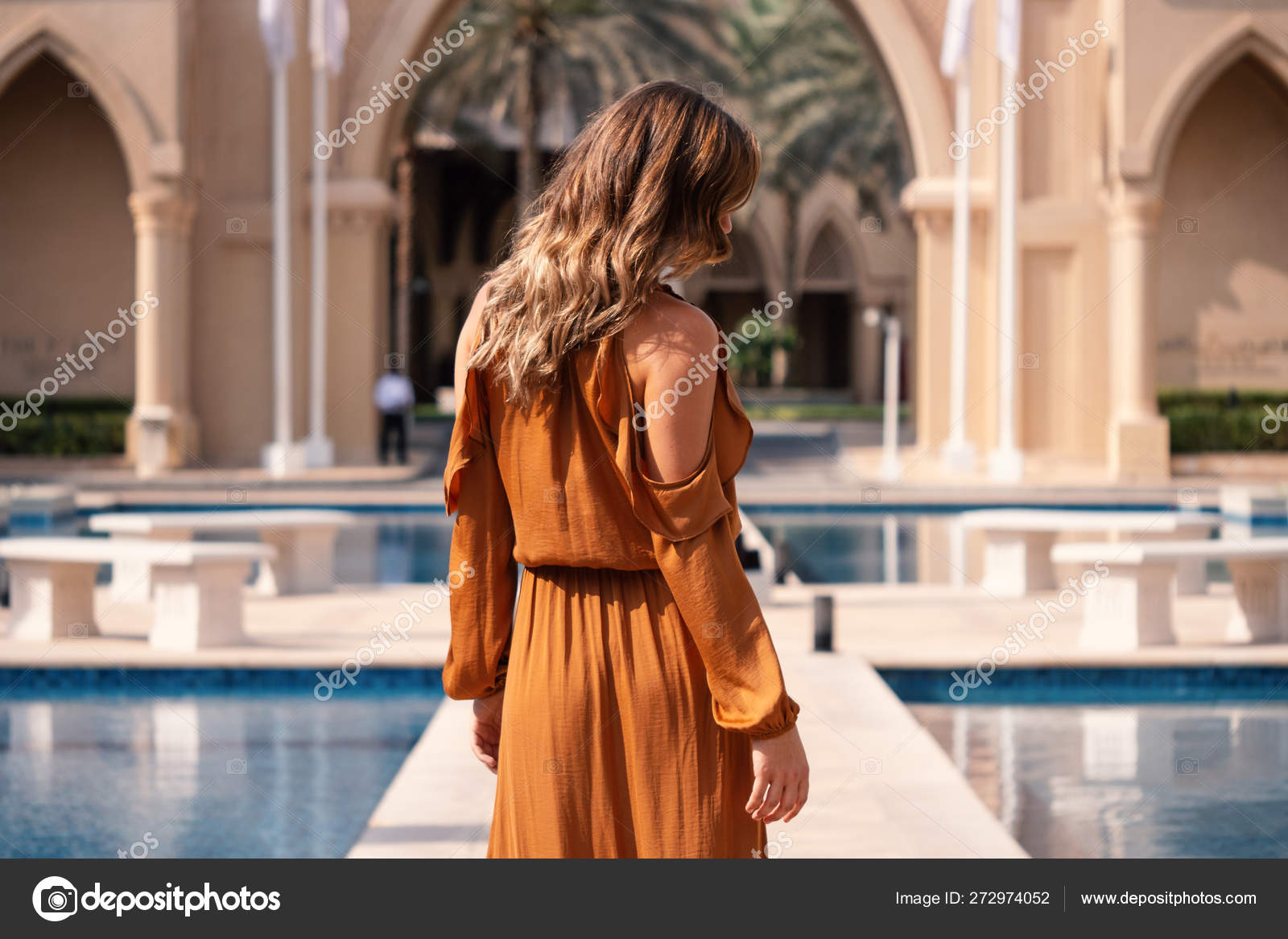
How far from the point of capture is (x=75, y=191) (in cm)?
Result: 2092

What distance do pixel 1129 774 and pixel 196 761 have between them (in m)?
3.71

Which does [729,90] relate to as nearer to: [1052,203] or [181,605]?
[1052,203]

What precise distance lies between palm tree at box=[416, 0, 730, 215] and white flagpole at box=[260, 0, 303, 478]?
6.57 metres

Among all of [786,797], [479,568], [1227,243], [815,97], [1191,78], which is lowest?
[786,797]

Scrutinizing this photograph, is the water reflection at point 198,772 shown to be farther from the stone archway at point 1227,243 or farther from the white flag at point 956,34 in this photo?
the stone archway at point 1227,243

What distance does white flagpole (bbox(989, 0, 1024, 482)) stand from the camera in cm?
1844

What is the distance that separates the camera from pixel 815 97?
32.2 m

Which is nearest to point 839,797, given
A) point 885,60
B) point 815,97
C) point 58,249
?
point 885,60

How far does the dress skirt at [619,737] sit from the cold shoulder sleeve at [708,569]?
81 mm

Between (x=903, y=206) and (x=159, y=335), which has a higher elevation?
(x=903, y=206)
